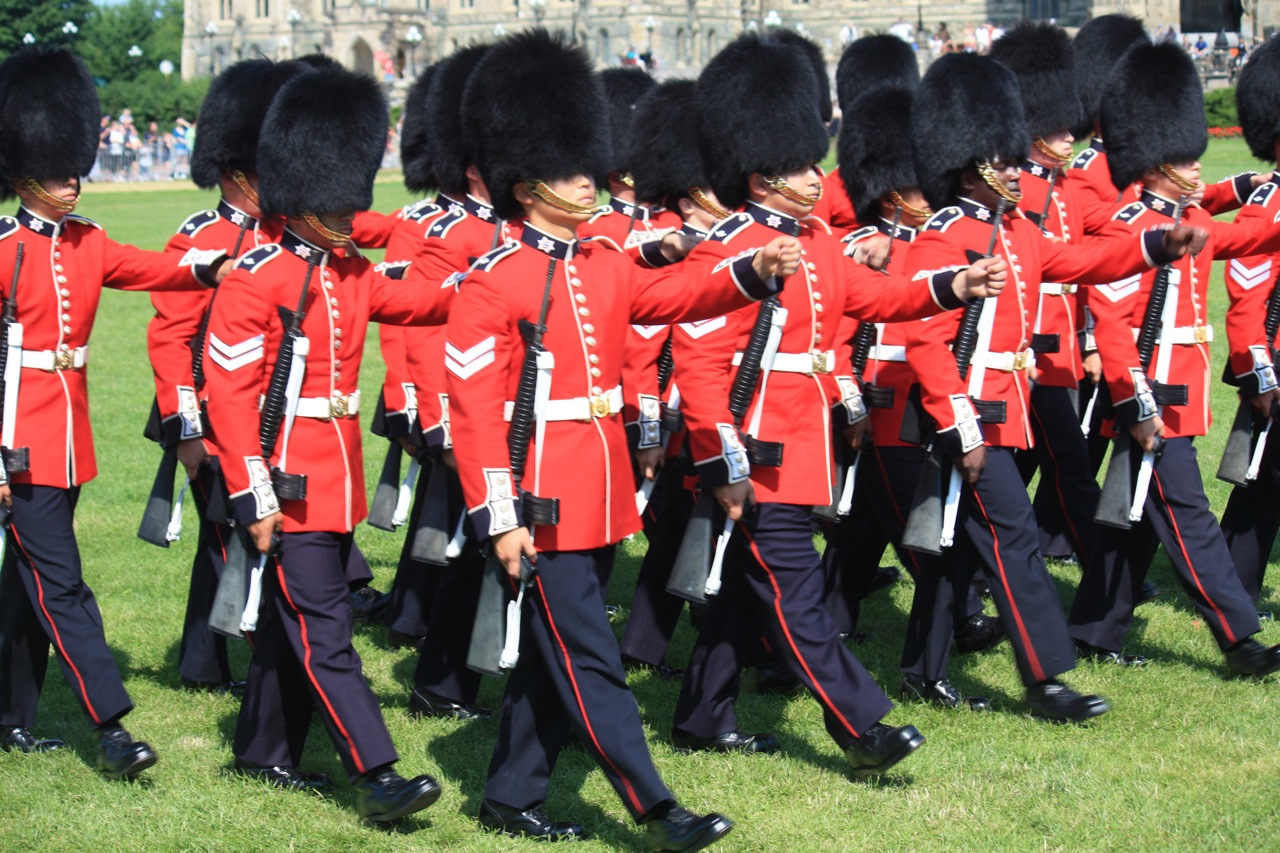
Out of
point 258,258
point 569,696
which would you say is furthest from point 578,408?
point 258,258

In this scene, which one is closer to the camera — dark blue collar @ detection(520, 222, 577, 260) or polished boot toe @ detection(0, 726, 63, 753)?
dark blue collar @ detection(520, 222, 577, 260)

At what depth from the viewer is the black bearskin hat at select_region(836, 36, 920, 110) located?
8656 mm

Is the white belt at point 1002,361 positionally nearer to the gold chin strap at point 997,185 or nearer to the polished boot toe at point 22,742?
the gold chin strap at point 997,185

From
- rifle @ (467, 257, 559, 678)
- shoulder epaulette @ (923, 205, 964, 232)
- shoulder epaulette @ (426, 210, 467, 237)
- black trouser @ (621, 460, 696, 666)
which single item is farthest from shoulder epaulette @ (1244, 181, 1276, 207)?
rifle @ (467, 257, 559, 678)

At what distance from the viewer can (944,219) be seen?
531 cm

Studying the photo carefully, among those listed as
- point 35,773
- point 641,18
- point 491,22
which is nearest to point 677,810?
point 35,773

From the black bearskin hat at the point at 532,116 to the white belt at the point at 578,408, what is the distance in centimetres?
54

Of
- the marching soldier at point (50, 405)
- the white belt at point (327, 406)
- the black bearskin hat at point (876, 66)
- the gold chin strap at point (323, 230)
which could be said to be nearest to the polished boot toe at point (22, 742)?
the marching soldier at point (50, 405)

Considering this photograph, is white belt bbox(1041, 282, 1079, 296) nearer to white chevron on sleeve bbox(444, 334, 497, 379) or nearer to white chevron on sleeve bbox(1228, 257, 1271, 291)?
white chevron on sleeve bbox(1228, 257, 1271, 291)

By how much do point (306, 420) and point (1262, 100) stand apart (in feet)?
12.4

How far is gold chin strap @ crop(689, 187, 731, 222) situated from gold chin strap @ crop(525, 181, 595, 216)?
1.66 meters

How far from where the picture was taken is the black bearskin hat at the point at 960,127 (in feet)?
17.8

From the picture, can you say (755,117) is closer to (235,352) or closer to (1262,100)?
(235,352)

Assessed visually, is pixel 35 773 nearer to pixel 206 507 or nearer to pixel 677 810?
pixel 206 507
